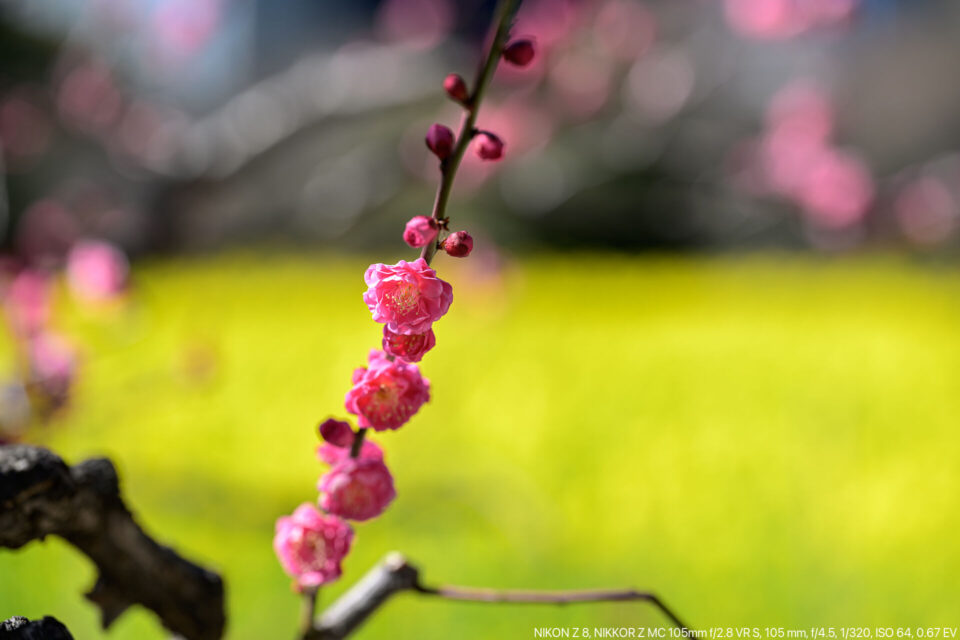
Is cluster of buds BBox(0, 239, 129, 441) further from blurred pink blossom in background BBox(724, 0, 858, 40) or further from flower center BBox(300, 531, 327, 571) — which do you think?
blurred pink blossom in background BBox(724, 0, 858, 40)

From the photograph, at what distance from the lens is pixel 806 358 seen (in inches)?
123

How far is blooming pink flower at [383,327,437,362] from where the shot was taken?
0.40m

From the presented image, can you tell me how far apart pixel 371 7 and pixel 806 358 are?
19.6 ft

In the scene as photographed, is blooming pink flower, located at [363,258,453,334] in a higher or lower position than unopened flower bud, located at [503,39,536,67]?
lower

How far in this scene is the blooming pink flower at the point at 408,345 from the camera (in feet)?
1.30

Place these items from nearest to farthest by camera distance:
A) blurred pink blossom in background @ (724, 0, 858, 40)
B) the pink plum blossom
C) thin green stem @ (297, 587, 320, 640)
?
thin green stem @ (297, 587, 320, 640), blurred pink blossom in background @ (724, 0, 858, 40), the pink plum blossom

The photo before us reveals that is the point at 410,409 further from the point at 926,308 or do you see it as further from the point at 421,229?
the point at 926,308

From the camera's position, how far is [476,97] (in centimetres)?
39

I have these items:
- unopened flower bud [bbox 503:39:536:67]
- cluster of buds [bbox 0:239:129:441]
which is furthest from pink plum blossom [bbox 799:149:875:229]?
unopened flower bud [bbox 503:39:536:67]

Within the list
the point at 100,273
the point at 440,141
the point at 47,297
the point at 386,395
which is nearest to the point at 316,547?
the point at 386,395

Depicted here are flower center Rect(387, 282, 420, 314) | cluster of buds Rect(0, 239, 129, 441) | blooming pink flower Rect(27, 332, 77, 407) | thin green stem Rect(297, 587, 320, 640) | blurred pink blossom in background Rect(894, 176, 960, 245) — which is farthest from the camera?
blurred pink blossom in background Rect(894, 176, 960, 245)

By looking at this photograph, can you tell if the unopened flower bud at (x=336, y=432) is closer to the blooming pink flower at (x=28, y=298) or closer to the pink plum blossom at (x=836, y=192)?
the blooming pink flower at (x=28, y=298)

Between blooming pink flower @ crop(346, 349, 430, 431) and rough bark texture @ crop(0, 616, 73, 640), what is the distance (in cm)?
18

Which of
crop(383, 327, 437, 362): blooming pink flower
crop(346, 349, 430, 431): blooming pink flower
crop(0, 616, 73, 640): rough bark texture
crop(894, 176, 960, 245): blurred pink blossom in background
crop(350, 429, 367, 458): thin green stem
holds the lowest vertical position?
crop(0, 616, 73, 640): rough bark texture
